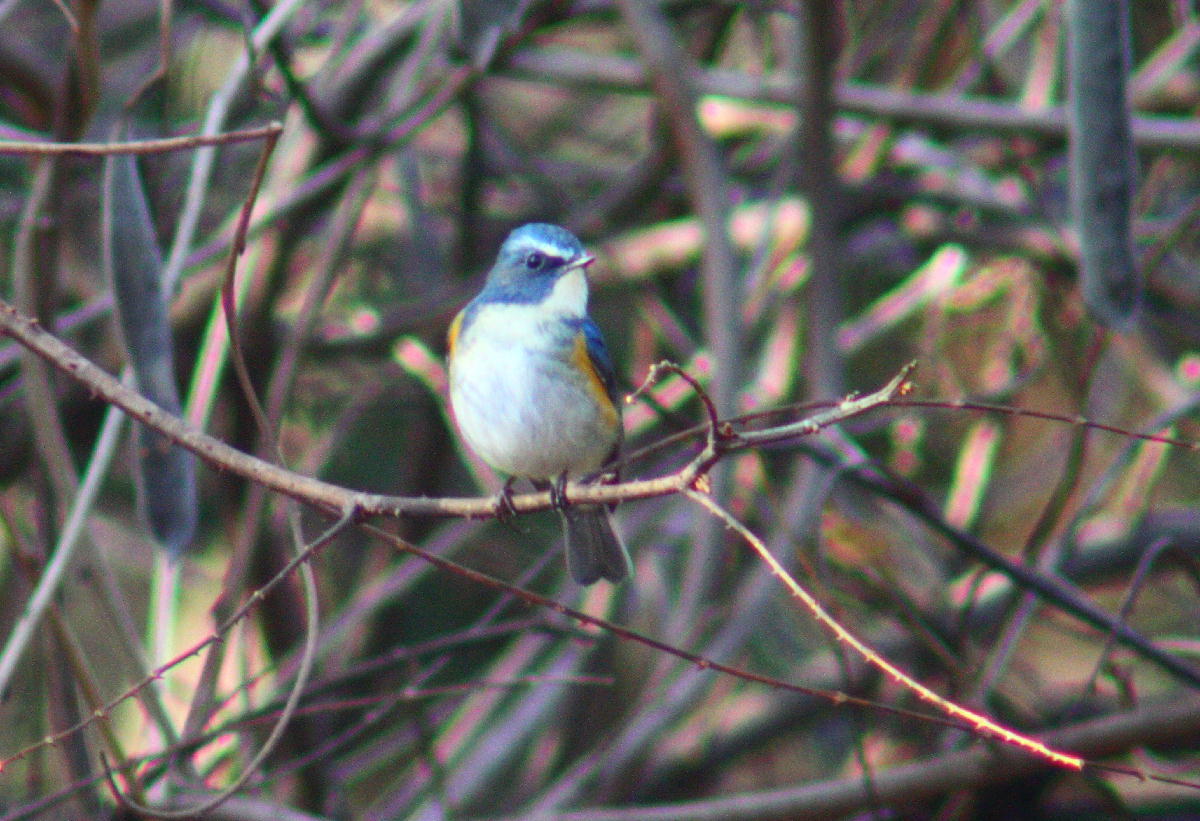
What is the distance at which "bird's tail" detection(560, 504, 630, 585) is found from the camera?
11.4 ft

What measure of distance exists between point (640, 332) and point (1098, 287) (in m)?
2.62

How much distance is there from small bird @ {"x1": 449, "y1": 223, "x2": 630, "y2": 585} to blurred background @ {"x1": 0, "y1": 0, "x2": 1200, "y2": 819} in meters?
0.43

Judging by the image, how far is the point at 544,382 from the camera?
350 centimetres

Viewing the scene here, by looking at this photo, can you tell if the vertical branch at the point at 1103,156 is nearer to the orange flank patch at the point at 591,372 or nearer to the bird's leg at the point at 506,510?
the orange flank patch at the point at 591,372

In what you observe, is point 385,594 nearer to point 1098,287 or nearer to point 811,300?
→ point 811,300

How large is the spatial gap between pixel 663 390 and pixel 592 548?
209 cm

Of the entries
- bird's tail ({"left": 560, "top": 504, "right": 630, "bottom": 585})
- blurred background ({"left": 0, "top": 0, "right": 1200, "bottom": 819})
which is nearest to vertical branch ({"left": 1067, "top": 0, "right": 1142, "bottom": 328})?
blurred background ({"left": 0, "top": 0, "right": 1200, "bottom": 819})

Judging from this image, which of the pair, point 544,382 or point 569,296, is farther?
point 569,296

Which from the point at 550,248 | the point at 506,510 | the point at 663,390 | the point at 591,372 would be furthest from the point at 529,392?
the point at 663,390

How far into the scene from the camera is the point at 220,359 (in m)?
3.94

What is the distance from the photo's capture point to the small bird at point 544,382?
3477mm

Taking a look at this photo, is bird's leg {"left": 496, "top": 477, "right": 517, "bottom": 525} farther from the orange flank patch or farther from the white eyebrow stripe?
the white eyebrow stripe

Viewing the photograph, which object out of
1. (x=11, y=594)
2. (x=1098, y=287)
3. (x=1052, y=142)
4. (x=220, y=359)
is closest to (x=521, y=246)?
(x=220, y=359)

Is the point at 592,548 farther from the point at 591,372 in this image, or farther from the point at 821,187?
the point at 821,187
